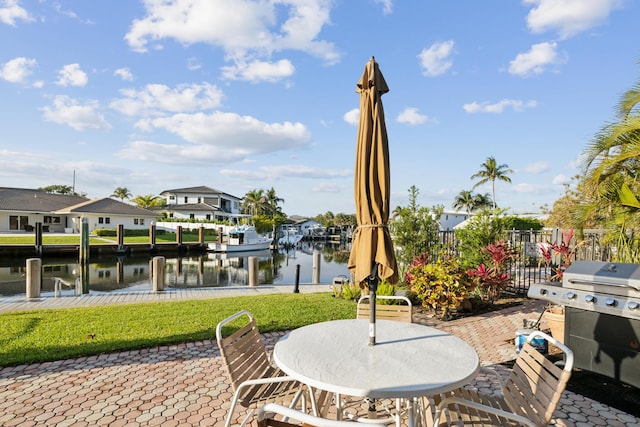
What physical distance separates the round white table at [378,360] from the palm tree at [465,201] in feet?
215

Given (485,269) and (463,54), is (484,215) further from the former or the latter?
(463,54)

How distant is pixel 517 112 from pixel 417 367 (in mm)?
11006

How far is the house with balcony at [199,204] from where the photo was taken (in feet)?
169

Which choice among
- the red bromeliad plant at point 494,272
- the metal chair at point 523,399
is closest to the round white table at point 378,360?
the metal chair at point 523,399

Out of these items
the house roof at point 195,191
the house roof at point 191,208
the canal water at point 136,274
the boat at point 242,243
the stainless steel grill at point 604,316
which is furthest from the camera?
the house roof at point 195,191

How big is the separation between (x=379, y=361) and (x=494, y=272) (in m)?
6.27

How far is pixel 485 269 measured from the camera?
756cm

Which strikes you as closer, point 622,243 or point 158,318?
point 622,243

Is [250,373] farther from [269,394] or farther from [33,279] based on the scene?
[33,279]

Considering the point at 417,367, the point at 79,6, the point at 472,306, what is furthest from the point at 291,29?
the point at 417,367

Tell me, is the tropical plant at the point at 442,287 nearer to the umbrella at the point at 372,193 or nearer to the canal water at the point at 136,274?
the umbrella at the point at 372,193

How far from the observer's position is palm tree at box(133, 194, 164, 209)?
57125 millimetres

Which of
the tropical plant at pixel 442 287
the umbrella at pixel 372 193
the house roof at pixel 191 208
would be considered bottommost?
the tropical plant at pixel 442 287

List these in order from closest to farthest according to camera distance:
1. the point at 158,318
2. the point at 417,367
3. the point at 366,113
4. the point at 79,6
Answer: the point at 417,367, the point at 366,113, the point at 158,318, the point at 79,6
